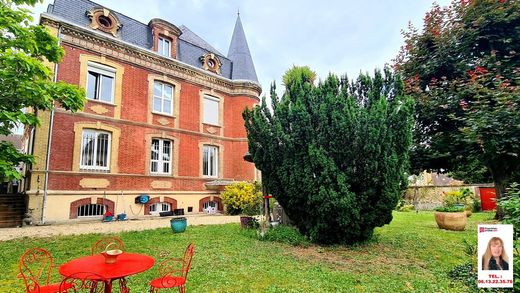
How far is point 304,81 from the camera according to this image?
7227 mm

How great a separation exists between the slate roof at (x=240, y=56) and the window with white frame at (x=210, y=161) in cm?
482

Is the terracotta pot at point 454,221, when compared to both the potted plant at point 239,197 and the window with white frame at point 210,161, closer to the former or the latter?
the potted plant at point 239,197

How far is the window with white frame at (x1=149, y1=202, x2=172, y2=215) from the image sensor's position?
13.1m

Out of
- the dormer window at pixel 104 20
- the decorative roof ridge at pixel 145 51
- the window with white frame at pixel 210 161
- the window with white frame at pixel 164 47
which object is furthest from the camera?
the window with white frame at pixel 210 161

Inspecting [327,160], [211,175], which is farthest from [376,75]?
[211,175]

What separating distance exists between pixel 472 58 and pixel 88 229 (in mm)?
13876

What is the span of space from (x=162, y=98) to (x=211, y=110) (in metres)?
2.94

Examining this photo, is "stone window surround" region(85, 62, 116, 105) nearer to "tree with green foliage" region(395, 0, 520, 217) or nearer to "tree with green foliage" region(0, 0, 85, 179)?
"tree with green foliage" region(0, 0, 85, 179)

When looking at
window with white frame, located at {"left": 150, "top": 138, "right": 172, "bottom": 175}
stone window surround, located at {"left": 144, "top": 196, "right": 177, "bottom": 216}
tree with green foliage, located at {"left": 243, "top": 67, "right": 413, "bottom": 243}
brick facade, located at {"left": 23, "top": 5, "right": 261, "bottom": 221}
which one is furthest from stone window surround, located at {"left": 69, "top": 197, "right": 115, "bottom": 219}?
tree with green foliage, located at {"left": 243, "top": 67, "right": 413, "bottom": 243}

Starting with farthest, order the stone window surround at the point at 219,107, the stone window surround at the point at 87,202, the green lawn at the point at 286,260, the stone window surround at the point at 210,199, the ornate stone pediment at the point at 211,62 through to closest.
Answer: the ornate stone pediment at the point at 211,62
the stone window surround at the point at 219,107
the stone window surround at the point at 210,199
the stone window surround at the point at 87,202
the green lawn at the point at 286,260

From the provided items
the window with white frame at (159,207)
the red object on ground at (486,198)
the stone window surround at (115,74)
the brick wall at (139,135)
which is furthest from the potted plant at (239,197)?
the red object on ground at (486,198)

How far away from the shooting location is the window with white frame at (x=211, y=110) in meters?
15.9

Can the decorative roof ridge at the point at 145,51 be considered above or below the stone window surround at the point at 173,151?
above

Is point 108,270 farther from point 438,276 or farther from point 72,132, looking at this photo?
point 72,132
